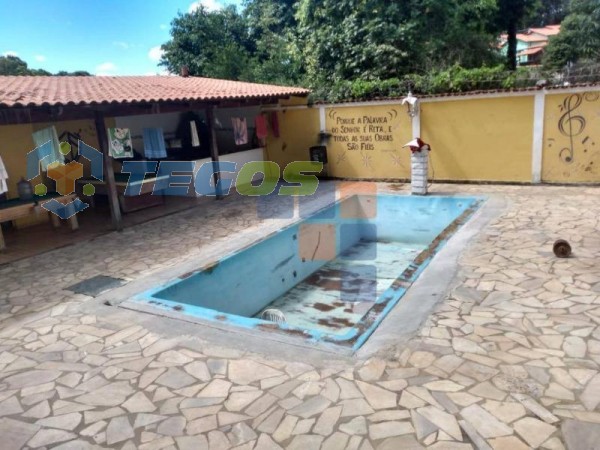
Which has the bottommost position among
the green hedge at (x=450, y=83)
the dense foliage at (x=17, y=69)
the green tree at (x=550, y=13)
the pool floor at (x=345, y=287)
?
the pool floor at (x=345, y=287)

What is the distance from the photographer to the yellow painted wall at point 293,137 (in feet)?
48.5

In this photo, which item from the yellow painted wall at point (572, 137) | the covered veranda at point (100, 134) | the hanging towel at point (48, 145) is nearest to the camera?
the covered veranda at point (100, 134)

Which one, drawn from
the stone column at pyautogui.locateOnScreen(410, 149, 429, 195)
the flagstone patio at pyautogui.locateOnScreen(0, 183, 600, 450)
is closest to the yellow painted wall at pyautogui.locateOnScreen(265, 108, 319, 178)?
the stone column at pyautogui.locateOnScreen(410, 149, 429, 195)

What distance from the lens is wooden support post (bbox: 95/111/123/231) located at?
30.6 ft

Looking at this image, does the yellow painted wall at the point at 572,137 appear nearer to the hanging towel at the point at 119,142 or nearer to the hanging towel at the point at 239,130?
the hanging towel at the point at 239,130

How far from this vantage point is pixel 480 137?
12.1 meters

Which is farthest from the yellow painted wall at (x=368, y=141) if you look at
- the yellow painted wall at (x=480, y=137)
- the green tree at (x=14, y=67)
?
the green tree at (x=14, y=67)

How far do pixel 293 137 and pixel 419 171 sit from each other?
17.5ft

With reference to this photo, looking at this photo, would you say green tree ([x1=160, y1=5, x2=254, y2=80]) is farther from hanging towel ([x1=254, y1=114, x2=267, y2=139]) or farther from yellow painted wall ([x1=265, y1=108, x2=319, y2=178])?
hanging towel ([x1=254, y1=114, x2=267, y2=139])

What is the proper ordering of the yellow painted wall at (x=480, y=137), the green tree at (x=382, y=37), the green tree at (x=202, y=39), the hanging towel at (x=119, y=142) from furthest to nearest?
1. the green tree at (x=202, y=39)
2. the green tree at (x=382, y=37)
3. the yellow painted wall at (x=480, y=137)
4. the hanging towel at (x=119, y=142)

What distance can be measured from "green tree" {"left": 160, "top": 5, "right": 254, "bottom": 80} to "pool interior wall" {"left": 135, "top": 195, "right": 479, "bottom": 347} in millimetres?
13805

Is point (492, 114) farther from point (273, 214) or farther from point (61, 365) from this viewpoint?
point (61, 365)

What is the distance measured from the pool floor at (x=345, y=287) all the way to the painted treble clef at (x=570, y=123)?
4.20 meters

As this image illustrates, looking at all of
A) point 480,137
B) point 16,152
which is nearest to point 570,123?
point 480,137
